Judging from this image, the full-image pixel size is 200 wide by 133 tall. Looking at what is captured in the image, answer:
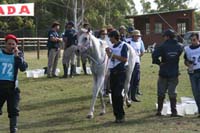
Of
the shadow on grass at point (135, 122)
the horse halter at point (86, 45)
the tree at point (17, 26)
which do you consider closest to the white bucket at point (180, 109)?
the shadow on grass at point (135, 122)

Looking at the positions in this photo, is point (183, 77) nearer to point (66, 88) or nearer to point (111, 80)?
point (66, 88)

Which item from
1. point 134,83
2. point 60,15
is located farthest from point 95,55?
point 60,15

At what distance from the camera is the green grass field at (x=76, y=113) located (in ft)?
31.2

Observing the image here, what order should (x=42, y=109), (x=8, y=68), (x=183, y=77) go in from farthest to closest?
1. (x=183, y=77)
2. (x=42, y=109)
3. (x=8, y=68)

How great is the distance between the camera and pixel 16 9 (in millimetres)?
32625

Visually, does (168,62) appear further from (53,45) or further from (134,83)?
(53,45)

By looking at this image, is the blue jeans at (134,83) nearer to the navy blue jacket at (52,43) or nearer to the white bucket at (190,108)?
the white bucket at (190,108)

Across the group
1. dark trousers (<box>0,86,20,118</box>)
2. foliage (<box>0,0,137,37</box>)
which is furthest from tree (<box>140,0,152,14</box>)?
dark trousers (<box>0,86,20,118</box>)

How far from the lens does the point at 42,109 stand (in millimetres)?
11961

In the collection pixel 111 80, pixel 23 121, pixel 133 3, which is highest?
pixel 133 3

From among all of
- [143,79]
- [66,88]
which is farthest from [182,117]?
[143,79]

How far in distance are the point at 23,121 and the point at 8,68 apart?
7.65ft

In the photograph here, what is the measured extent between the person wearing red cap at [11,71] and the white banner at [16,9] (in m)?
23.7

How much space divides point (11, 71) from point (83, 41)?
277 cm
